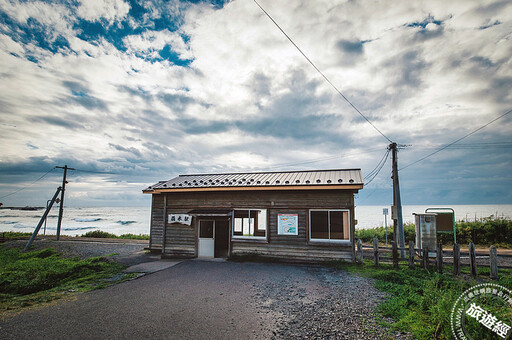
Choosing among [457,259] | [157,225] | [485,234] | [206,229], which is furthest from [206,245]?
[485,234]

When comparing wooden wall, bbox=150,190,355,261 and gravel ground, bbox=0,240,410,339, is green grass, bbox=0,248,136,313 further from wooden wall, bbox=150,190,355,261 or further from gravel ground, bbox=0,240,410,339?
wooden wall, bbox=150,190,355,261

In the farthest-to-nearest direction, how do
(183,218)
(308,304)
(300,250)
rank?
(183,218), (300,250), (308,304)

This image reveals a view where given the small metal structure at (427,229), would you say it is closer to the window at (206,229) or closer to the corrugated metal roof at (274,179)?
the corrugated metal roof at (274,179)

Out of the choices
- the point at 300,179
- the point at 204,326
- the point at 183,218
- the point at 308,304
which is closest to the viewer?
the point at 204,326

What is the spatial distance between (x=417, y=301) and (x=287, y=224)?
7.24m

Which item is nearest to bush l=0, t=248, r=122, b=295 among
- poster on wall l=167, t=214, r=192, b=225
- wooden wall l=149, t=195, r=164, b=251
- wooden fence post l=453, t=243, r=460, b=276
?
wooden wall l=149, t=195, r=164, b=251

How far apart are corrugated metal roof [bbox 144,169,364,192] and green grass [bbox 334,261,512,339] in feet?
14.3

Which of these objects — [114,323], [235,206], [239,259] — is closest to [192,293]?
[114,323]

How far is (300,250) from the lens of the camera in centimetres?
1272

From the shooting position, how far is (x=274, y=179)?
46.7 feet

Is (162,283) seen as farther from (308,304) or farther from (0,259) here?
(0,259)

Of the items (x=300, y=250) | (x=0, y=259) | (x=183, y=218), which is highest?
(x=183, y=218)

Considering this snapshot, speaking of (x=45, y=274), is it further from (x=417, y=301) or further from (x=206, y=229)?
(x=417, y=301)

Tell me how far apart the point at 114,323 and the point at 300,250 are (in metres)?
8.92
